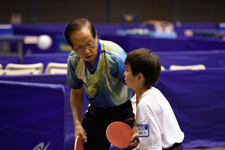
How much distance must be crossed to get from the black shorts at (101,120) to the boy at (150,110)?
0.56 metres

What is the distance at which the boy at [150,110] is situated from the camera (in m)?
1.56

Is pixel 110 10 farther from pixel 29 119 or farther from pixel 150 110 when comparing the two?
pixel 150 110

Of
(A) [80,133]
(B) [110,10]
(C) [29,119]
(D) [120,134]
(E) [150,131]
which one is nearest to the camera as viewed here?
(E) [150,131]

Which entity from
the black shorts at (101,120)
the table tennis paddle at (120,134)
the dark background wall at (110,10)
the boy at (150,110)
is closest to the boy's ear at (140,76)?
the boy at (150,110)

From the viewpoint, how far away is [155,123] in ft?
5.13

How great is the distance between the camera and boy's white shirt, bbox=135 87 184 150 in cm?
156

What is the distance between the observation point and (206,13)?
66.6 ft

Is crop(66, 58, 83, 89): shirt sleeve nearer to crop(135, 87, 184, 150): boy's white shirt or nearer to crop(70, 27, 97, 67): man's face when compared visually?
crop(70, 27, 97, 67): man's face

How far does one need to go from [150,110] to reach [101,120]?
753 millimetres

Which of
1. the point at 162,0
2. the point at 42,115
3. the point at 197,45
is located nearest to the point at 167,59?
the point at 197,45

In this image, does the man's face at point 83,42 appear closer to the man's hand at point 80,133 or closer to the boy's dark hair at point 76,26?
the boy's dark hair at point 76,26

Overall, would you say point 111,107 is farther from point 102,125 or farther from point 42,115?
point 42,115

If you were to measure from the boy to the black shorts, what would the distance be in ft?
1.83

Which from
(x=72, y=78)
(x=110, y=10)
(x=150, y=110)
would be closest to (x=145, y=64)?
(x=150, y=110)
